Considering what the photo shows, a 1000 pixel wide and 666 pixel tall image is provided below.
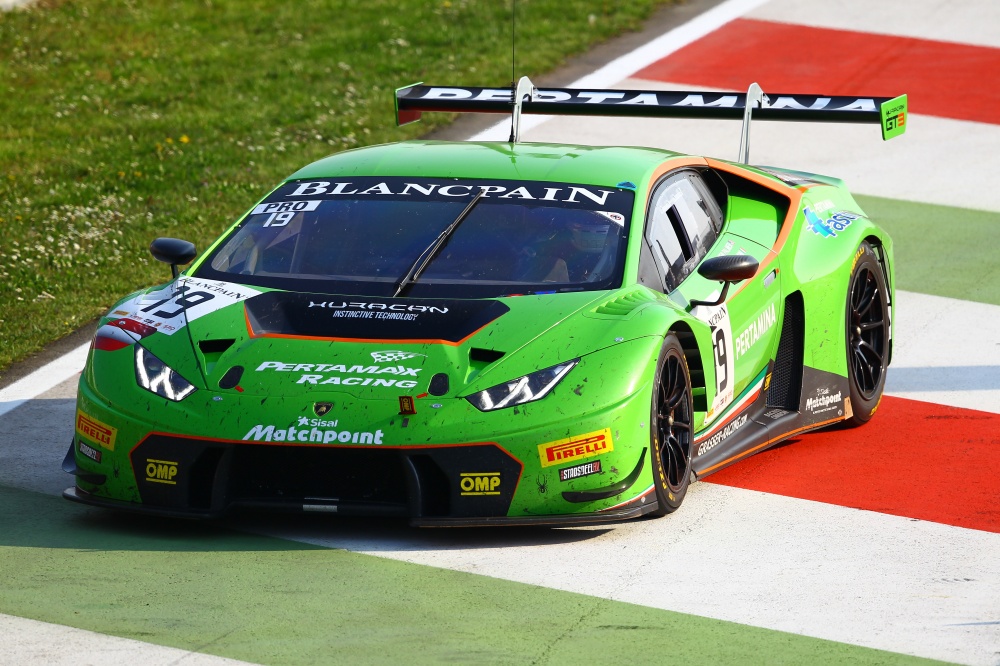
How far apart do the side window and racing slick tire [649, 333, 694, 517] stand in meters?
0.53

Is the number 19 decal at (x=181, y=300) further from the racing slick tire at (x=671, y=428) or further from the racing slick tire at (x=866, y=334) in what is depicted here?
the racing slick tire at (x=866, y=334)

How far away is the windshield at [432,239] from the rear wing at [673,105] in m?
1.46

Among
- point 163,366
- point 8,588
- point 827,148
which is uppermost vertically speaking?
point 163,366

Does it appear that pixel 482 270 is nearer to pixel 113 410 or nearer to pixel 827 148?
pixel 113 410

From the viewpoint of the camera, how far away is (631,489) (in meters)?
6.02

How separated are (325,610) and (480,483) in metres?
0.77

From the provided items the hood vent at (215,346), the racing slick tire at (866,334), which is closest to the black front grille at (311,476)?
the hood vent at (215,346)

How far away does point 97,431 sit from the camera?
616 centimetres

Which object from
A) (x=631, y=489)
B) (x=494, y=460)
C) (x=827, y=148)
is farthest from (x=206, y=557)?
(x=827, y=148)

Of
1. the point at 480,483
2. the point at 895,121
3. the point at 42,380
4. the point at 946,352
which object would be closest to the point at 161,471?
the point at 480,483

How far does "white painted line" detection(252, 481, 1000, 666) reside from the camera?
5289 mm

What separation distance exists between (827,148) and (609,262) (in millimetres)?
7262

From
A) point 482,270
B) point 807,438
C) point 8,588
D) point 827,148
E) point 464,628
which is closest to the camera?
point 464,628

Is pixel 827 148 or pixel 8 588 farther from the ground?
pixel 8 588
